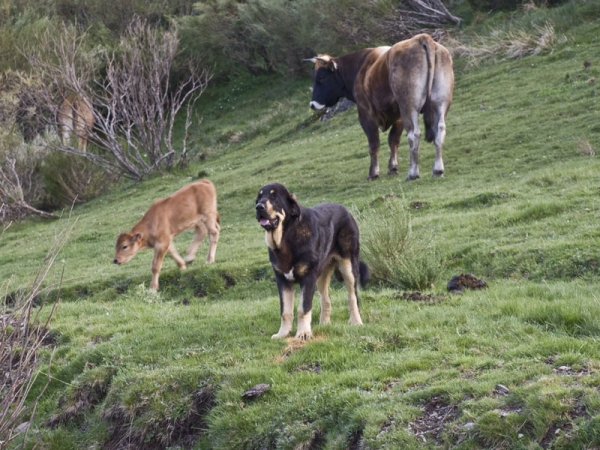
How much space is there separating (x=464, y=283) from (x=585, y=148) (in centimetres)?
821

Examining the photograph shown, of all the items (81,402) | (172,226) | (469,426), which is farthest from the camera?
(172,226)

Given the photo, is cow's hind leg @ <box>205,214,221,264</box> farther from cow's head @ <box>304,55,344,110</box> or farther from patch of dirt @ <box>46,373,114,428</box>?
cow's head @ <box>304,55,344,110</box>

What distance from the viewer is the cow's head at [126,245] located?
1483 cm

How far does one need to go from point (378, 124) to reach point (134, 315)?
10.3m

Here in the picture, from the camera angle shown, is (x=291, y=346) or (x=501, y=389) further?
(x=291, y=346)

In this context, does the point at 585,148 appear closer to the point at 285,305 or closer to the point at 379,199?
the point at 379,199

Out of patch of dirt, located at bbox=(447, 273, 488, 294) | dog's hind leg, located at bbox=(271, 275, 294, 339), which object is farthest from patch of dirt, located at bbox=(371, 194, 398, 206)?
dog's hind leg, located at bbox=(271, 275, 294, 339)

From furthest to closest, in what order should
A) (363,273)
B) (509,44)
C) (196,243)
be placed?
(509,44), (196,243), (363,273)

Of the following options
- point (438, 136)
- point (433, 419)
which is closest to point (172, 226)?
point (438, 136)

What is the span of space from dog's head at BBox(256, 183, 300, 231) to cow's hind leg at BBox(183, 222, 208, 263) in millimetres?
6883

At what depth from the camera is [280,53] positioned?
127 ft

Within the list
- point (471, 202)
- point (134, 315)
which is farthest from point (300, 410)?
point (471, 202)

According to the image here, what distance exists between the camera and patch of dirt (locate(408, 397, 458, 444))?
21.9 feet

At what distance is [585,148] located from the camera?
17.7m
